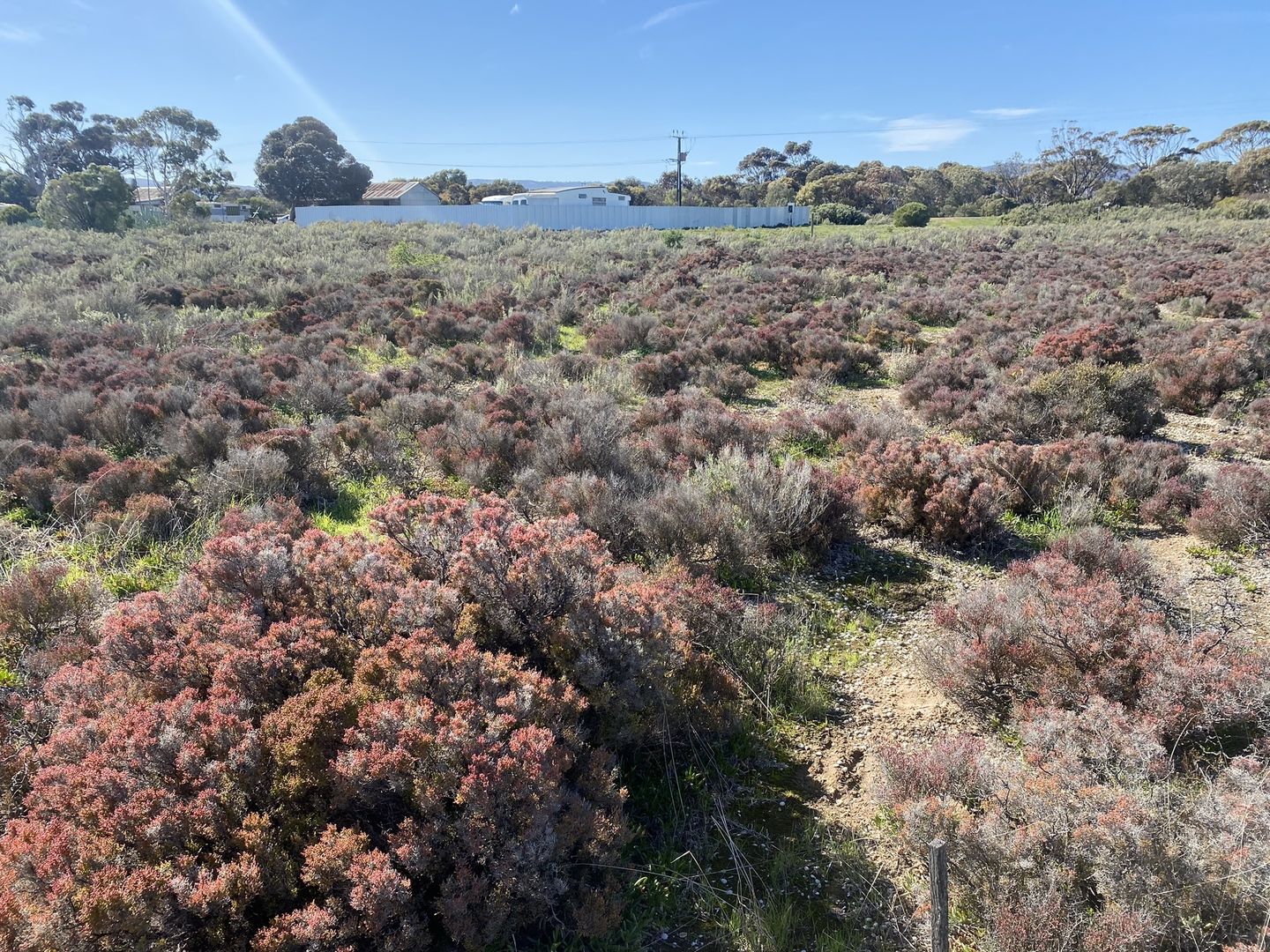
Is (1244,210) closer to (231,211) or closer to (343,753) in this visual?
(343,753)

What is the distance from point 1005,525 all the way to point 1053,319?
10055 millimetres

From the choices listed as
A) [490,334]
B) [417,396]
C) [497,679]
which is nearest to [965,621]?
[497,679]

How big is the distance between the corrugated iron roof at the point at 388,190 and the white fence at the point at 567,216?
10.6 m

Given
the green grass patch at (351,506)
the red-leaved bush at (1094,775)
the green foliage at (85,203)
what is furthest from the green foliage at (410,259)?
the red-leaved bush at (1094,775)

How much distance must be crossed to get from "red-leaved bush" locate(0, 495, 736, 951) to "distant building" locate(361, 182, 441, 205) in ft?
208

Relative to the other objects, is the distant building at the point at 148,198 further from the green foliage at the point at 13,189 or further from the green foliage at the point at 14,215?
the green foliage at the point at 14,215

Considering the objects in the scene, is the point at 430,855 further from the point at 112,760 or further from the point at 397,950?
the point at 112,760

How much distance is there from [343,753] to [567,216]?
49.8m

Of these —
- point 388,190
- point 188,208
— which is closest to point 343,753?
point 188,208

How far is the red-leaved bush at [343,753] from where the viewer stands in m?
2.09

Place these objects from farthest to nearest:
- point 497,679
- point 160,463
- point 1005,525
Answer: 1. point 160,463
2. point 1005,525
3. point 497,679

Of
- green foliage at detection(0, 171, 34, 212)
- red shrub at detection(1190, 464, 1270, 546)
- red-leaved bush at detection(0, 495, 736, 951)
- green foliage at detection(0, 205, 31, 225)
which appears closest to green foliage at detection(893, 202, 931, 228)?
red shrub at detection(1190, 464, 1270, 546)

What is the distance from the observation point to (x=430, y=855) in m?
2.28

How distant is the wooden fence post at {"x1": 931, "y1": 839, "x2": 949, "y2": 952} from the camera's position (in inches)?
76.9
